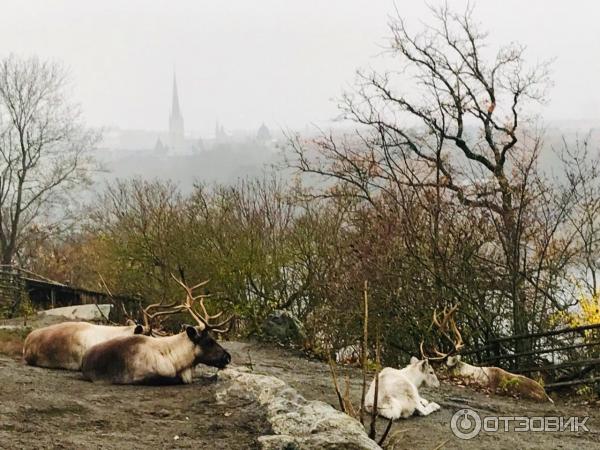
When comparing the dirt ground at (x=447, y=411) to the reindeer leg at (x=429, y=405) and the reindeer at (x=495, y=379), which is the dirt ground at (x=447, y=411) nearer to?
the reindeer leg at (x=429, y=405)

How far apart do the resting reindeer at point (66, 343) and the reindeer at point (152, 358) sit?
664 millimetres

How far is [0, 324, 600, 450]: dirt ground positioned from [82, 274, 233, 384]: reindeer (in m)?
0.21

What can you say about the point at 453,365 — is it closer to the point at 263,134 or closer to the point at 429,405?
the point at 429,405

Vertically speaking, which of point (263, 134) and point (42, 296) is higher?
point (263, 134)

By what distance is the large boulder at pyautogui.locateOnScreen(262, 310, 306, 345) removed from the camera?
16.1 m

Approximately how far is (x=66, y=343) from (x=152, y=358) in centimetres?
167

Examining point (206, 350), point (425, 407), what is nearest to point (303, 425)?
point (425, 407)

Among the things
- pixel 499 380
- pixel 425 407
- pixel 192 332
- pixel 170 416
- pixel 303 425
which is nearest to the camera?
pixel 303 425

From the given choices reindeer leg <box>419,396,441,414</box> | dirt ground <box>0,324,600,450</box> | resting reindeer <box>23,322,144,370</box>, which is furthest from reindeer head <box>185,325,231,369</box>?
reindeer leg <box>419,396,441,414</box>

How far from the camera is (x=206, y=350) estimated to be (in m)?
10.4

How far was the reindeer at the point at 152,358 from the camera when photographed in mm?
9750

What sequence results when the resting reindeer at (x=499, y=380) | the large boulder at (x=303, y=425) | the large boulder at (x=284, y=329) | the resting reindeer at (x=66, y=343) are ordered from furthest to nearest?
the large boulder at (x=284, y=329) < the resting reindeer at (x=499, y=380) < the resting reindeer at (x=66, y=343) < the large boulder at (x=303, y=425)

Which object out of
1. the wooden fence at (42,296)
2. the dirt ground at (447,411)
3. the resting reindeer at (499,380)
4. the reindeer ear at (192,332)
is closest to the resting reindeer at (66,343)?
the reindeer ear at (192,332)

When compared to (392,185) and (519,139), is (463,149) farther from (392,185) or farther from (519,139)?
(392,185)
